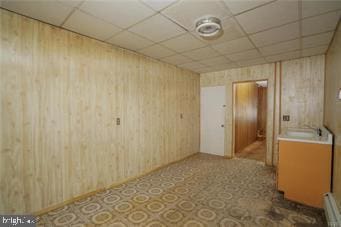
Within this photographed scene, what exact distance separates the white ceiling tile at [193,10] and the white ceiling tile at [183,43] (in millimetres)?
447

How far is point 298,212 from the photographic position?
229 centimetres

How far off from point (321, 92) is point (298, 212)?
2.63m

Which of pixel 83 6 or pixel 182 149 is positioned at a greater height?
pixel 83 6

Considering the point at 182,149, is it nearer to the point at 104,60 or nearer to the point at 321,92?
the point at 104,60

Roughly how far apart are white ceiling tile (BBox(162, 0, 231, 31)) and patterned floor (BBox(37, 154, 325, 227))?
2.60 meters

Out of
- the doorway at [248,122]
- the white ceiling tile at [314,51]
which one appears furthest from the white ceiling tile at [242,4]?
the doorway at [248,122]

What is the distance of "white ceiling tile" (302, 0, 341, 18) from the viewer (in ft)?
5.91

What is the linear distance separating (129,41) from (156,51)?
2.16 ft

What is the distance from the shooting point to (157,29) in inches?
96.6

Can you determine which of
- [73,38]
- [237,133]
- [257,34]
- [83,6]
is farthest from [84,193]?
[237,133]

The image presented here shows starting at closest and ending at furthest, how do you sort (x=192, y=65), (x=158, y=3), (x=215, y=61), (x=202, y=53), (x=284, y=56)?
(x=158, y=3) < (x=202, y=53) < (x=284, y=56) < (x=215, y=61) < (x=192, y=65)

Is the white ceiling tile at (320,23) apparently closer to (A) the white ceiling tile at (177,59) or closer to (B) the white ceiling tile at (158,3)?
(B) the white ceiling tile at (158,3)


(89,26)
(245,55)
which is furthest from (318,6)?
(89,26)

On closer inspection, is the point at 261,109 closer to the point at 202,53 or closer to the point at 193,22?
the point at 202,53
